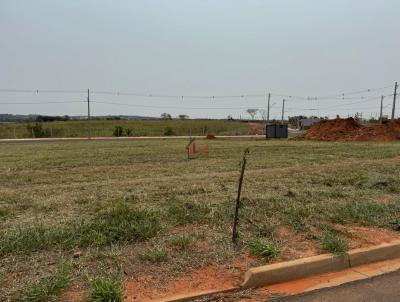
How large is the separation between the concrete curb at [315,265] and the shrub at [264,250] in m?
0.24

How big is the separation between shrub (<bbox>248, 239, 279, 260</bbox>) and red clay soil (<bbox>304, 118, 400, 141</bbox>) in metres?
29.8

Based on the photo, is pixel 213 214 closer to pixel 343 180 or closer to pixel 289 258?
pixel 289 258

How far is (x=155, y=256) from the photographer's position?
4.05 meters

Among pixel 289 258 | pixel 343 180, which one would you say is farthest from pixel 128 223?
pixel 343 180

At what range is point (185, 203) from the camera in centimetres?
635

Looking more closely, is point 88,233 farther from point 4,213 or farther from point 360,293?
point 360,293

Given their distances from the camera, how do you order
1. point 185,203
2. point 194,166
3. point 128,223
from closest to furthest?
point 128,223
point 185,203
point 194,166

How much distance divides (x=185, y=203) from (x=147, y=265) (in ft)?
8.07

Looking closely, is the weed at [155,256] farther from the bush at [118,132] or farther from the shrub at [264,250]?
the bush at [118,132]

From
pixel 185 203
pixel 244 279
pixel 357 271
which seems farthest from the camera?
pixel 185 203

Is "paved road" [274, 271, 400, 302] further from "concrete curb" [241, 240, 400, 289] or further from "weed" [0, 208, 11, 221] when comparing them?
"weed" [0, 208, 11, 221]

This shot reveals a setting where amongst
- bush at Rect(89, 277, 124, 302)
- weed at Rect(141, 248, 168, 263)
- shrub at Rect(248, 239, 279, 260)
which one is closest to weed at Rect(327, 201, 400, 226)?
shrub at Rect(248, 239, 279, 260)

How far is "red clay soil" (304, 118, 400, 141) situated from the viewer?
1247 inches

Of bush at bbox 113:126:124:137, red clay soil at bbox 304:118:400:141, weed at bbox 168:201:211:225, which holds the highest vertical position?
red clay soil at bbox 304:118:400:141
